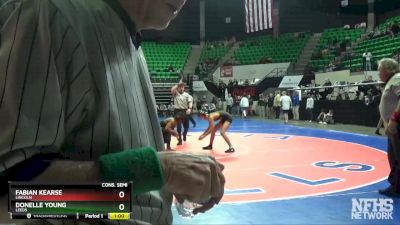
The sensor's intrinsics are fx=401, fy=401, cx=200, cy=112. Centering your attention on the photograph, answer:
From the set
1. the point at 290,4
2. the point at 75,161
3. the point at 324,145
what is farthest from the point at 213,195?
the point at 290,4

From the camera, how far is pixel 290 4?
28.2m

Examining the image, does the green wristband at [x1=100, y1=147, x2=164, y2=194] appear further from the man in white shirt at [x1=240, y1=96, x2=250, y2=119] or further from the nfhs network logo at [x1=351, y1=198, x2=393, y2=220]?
the man in white shirt at [x1=240, y1=96, x2=250, y2=119]

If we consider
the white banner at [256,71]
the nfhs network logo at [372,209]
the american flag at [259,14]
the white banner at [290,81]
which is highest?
the american flag at [259,14]

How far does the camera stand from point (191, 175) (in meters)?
0.71

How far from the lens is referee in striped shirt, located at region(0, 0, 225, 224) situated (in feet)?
2.05

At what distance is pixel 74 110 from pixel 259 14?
24.8 m

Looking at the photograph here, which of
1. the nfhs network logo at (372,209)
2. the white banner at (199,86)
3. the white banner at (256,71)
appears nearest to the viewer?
the nfhs network logo at (372,209)

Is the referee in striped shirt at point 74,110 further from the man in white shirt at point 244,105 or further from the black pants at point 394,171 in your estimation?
the man in white shirt at point 244,105

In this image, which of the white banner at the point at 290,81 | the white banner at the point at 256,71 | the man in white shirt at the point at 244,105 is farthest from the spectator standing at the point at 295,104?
the white banner at the point at 256,71

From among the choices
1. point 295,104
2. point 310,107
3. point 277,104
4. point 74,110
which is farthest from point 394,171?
point 277,104
